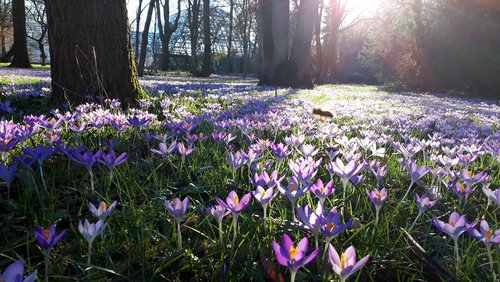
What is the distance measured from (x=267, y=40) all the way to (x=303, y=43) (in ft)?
4.77

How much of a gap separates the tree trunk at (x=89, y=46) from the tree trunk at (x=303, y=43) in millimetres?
11011

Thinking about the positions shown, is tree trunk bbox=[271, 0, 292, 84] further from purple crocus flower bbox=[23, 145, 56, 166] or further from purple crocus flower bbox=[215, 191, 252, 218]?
purple crocus flower bbox=[215, 191, 252, 218]

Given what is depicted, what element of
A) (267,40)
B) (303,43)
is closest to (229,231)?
(303,43)

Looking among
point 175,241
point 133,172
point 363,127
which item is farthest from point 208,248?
point 363,127

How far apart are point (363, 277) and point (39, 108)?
414cm

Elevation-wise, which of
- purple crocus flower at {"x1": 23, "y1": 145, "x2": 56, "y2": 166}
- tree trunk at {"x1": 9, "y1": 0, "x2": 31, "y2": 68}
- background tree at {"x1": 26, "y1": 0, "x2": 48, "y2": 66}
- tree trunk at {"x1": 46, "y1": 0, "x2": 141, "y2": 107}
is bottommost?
purple crocus flower at {"x1": 23, "y1": 145, "x2": 56, "y2": 166}

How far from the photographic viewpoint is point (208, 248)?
1235mm

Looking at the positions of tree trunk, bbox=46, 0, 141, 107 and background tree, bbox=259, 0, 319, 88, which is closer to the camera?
tree trunk, bbox=46, 0, 141, 107

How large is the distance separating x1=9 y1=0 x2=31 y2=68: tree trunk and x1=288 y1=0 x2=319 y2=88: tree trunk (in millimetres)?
15089

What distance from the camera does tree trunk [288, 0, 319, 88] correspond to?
1485 cm

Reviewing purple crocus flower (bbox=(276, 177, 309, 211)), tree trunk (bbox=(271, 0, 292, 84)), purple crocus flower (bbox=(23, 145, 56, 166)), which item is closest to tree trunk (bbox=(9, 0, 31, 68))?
tree trunk (bbox=(271, 0, 292, 84))

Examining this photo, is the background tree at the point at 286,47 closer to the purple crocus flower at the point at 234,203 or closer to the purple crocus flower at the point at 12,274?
the purple crocus flower at the point at 234,203

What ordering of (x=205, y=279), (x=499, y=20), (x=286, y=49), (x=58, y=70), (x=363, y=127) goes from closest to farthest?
(x=205, y=279) < (x=363, y=127) < (x=58, y=70) < (x=286, y=49) < (x=499, y=20)

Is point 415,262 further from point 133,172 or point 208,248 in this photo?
point 133,172
